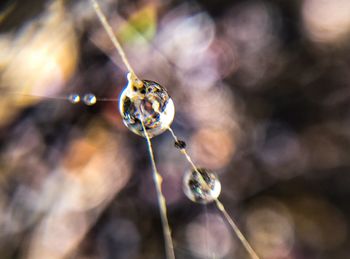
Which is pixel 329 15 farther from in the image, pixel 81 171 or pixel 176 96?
pixel 81 171

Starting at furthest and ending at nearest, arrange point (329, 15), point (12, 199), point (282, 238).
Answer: point (329, 15) < point (282, 238) < point (12, 199)

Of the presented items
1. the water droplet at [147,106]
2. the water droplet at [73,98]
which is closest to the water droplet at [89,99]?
the water droplet at [73,98]

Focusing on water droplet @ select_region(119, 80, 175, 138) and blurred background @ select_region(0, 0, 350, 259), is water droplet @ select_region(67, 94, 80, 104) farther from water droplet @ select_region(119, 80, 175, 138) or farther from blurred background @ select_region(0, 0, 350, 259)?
water droplet @ select_region(119, 80, 175, 138)

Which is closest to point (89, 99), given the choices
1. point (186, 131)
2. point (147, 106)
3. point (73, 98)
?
point (73, 98)

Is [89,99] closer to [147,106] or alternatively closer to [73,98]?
[73,98]

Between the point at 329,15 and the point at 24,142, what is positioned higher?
the point at 24,142

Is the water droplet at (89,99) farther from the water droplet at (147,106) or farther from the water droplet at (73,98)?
the water droplet at (147,106)

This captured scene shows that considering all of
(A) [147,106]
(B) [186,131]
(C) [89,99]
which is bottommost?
(B) [186,131]

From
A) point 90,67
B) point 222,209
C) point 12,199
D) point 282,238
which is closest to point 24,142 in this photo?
point 12,199
